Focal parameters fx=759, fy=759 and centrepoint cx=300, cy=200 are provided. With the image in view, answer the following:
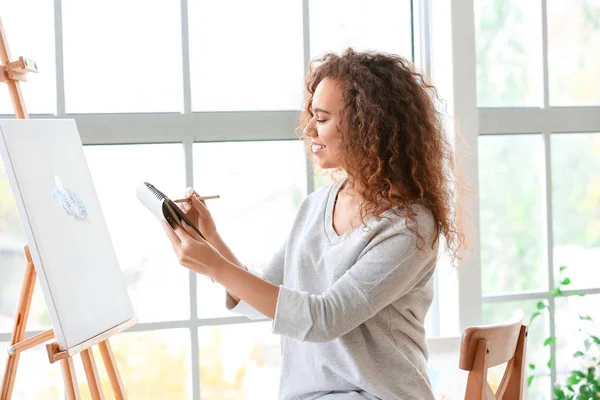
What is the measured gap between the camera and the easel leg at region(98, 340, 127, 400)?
1957mm

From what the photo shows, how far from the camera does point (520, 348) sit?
5.66ft

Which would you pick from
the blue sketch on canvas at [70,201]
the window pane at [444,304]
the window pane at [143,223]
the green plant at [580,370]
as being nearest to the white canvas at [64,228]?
the blue sketch on canvas at [70,201]

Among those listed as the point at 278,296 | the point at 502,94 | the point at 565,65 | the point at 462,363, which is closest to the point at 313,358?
the point at 278,296

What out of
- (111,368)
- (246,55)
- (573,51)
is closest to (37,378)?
(111,368)

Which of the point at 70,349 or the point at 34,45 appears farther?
the point at 34,45

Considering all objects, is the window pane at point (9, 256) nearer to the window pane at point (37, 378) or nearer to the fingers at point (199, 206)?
the window pane at point (37, 378)

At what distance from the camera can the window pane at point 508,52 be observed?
105 inches

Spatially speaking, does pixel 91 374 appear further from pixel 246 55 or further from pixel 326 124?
pixel 246 55

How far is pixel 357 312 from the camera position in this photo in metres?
1.65

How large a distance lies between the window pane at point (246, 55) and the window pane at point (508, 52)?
26.1 inches

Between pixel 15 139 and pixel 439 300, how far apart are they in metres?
1.54

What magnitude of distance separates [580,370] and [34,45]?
2232 millimetres

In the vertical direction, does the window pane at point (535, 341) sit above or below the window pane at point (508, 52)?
below

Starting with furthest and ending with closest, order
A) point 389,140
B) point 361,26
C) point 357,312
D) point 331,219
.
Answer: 1. point 361,26
2. point 331,219
3. point 389,140
4. point 357,312
